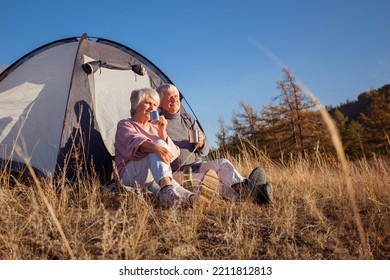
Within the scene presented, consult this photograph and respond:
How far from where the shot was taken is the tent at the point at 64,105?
12.7ft

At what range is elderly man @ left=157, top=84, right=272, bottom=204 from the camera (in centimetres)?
315

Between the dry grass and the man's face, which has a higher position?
the man's face

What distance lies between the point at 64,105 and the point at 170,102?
49.9 inches

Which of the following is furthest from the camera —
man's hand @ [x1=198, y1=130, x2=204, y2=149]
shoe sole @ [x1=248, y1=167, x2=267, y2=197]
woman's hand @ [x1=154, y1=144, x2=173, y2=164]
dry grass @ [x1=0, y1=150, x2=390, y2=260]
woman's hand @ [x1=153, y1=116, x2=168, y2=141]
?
man's hand @ [x1=198, y1=130, x2=204, y2=149]

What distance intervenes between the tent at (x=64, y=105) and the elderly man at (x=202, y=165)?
2.92ft

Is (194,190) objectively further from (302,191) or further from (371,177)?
(371,177)

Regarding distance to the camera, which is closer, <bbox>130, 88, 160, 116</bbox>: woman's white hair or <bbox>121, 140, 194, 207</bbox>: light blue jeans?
<bbox>121, 140, 194, 207</bbox>: light blue jeans

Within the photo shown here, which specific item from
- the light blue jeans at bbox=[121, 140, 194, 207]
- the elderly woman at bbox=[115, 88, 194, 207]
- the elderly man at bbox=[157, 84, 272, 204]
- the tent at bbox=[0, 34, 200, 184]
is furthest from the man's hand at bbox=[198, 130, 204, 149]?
the tent at bbox=[0, 34, 200, 184]

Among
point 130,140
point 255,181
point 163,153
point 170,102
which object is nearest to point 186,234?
point 163,153

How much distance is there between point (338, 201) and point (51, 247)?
8.84 feet

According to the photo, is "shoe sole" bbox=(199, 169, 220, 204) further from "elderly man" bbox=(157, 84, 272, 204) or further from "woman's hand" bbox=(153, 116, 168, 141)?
"woman's hand" bbox=(153, 116, 168, 141)

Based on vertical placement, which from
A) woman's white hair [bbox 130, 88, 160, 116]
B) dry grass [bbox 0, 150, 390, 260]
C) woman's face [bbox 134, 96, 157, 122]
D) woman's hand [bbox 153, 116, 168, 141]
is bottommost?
dry grass [bbox 0, 150, 390, 260]

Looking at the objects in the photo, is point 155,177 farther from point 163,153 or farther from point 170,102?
point 170,102

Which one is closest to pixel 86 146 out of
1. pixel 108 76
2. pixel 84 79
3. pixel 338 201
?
pixel 84 79
